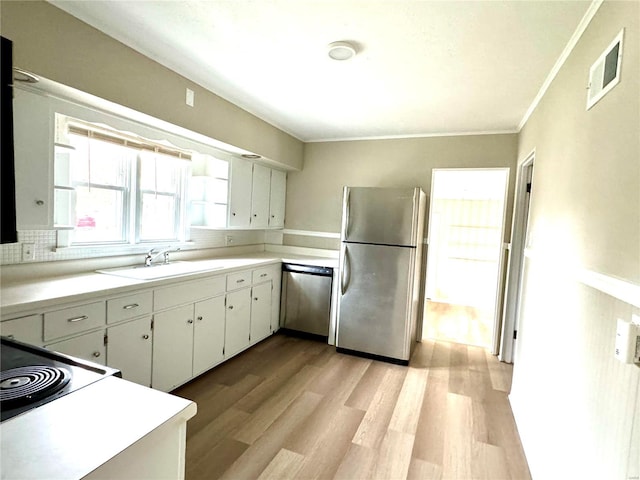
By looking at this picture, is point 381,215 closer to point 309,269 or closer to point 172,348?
point 309,269

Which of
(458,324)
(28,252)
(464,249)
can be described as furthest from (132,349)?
(464,249)

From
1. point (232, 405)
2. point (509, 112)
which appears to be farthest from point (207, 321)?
point (509, 112)

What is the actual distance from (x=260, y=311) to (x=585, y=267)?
115 inches

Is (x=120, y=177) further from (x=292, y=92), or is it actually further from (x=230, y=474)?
(x=230, y=474)

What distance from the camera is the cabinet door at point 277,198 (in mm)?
4309

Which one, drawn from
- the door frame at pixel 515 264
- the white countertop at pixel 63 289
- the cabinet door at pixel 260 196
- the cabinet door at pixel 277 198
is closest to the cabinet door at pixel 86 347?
the white countertop at pixel 63 289

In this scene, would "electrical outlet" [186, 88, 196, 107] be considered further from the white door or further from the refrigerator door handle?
the white door

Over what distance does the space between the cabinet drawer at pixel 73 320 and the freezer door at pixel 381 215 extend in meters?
2.26

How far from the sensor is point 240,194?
365 centimetres

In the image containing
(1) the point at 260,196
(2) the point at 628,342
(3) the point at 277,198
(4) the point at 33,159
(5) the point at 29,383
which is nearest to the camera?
(5) the point at 29,383

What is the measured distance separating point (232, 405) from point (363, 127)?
10.1 ft

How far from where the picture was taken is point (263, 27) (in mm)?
1888

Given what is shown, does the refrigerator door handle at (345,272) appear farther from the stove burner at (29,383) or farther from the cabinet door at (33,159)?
the stove burner at (29,383)

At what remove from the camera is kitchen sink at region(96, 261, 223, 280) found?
2379 millimetres
